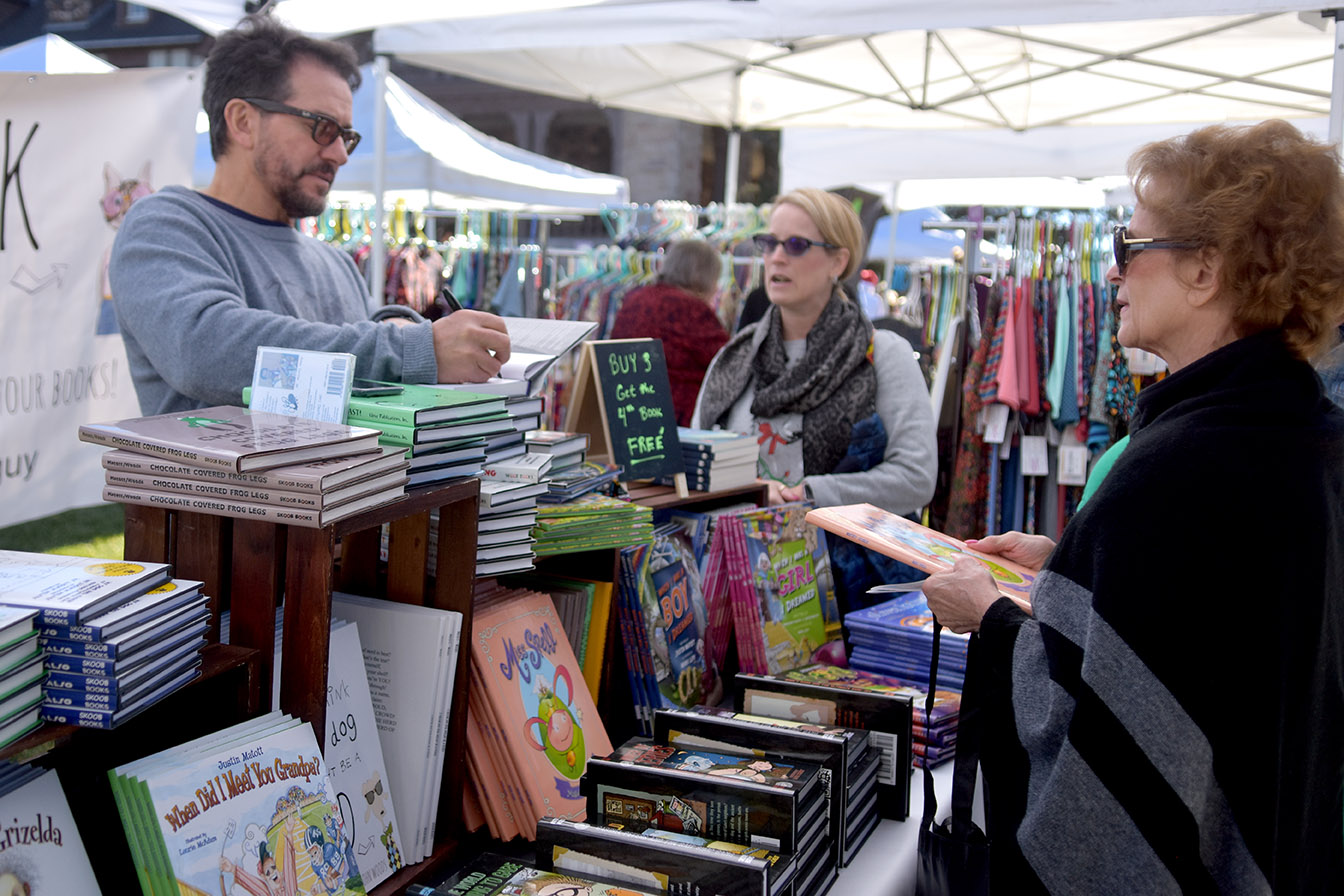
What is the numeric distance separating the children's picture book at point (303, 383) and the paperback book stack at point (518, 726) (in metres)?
0.46

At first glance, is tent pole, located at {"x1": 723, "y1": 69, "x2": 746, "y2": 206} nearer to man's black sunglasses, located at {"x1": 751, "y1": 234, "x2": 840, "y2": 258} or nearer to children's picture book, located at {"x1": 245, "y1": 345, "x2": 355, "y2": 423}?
man's black sunglasses, located at {"x1": 751, "y1": 234, "x2": 840, "y2": 258}

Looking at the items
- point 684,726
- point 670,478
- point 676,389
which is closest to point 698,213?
point 676,389

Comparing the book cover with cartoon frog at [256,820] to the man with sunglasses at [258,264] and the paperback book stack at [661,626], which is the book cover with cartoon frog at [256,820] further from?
the paperback book stack at [661,626]

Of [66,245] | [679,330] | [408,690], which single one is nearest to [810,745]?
[408,690]

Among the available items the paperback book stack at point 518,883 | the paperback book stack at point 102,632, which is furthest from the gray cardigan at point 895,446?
the paperback book stack at point 102,632

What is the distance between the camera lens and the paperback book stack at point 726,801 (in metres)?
1.63

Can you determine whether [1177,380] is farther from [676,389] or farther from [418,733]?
[676,389]

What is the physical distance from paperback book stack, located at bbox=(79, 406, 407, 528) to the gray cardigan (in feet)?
5.75

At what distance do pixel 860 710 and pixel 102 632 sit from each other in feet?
4.59

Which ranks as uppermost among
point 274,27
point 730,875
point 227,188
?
point 274,27

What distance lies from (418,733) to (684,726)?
0.49 metres

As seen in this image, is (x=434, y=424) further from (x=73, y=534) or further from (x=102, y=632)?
(x=73, y=534)

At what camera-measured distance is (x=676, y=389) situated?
4645 mm

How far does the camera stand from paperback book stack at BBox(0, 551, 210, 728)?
3.67 feet
